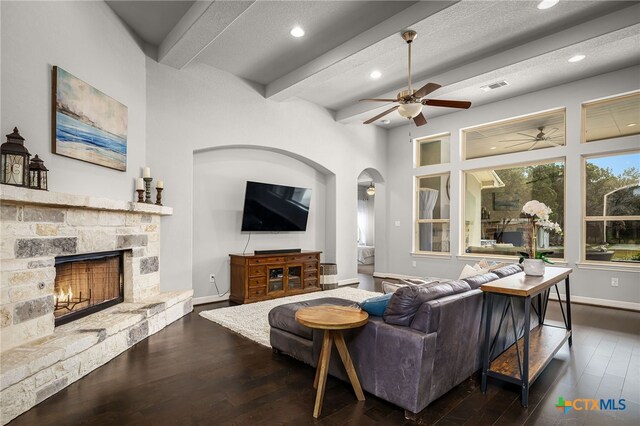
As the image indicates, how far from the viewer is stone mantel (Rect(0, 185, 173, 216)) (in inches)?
92.5

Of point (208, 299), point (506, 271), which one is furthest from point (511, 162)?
point (208, 299)

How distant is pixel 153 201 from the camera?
15.1ft

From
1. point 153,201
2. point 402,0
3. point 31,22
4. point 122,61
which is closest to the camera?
point 31,22

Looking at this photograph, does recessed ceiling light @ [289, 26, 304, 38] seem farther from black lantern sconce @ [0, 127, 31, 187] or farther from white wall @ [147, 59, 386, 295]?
black lantern sconce @ [0, 127, 31, 187]

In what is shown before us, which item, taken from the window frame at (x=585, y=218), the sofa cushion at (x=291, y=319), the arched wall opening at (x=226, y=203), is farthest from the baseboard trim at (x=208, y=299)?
the window frame at (x=585, y=218)

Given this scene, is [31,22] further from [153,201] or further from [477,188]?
[477,188]

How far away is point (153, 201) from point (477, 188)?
592 cm

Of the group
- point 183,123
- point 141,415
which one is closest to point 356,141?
point 183,123

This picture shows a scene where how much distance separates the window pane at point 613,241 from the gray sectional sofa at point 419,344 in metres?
4.02

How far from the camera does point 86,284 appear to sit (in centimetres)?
342

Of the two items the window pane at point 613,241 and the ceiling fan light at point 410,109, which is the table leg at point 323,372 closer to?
the ceiling fan light at point 410,109

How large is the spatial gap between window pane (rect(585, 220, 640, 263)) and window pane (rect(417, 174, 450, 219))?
2456 millimetres

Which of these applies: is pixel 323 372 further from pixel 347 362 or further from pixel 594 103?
pixel 594 103

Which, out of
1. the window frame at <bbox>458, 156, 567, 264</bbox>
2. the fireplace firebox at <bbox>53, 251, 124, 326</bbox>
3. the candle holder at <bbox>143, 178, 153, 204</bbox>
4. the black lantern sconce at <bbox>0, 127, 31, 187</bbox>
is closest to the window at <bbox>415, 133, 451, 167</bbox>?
the window frame at <bbox>458, 156, 567, 264</bbox>
